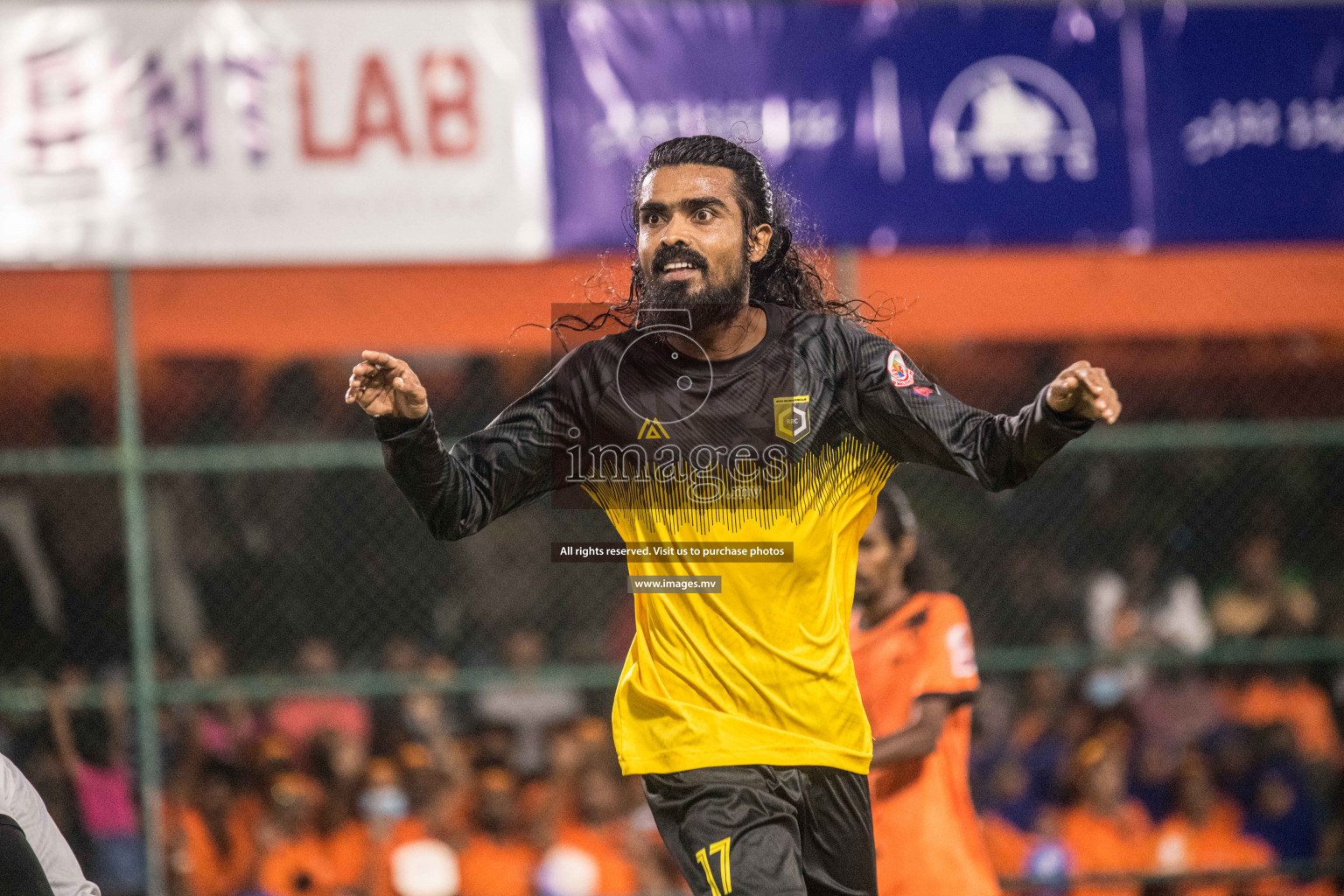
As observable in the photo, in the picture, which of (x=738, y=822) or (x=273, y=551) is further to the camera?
(x=273, y=551)

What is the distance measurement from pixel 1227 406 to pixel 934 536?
7.81 feet

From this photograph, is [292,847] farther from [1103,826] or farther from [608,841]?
[1103,826]

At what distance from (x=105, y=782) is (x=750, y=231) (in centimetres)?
459

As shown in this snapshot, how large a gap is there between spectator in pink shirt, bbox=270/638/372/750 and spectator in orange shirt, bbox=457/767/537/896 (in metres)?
0.69

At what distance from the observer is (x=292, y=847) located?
20.1ft

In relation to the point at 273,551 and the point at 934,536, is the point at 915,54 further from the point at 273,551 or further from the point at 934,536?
the point at 273,551

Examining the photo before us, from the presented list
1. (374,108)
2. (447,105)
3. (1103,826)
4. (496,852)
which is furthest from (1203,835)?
(374,108)

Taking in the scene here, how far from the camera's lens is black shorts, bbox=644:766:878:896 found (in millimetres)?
2664

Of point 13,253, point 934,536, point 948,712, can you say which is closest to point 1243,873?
→ point 934,536

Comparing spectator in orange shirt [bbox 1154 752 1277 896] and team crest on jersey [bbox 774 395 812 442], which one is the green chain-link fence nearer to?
spectator in orange shirt [bbox 1154 752 1277 896]

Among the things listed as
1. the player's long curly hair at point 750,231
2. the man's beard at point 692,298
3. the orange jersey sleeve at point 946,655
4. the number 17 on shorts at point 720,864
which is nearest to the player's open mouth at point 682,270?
the man's beard at point 692,298

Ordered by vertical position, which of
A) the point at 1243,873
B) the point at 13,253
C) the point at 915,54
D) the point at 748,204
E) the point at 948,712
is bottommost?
the point at 1243,873

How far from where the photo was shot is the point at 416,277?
7.03 meters

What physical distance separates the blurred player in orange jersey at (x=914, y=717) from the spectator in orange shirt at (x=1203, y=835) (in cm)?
307
